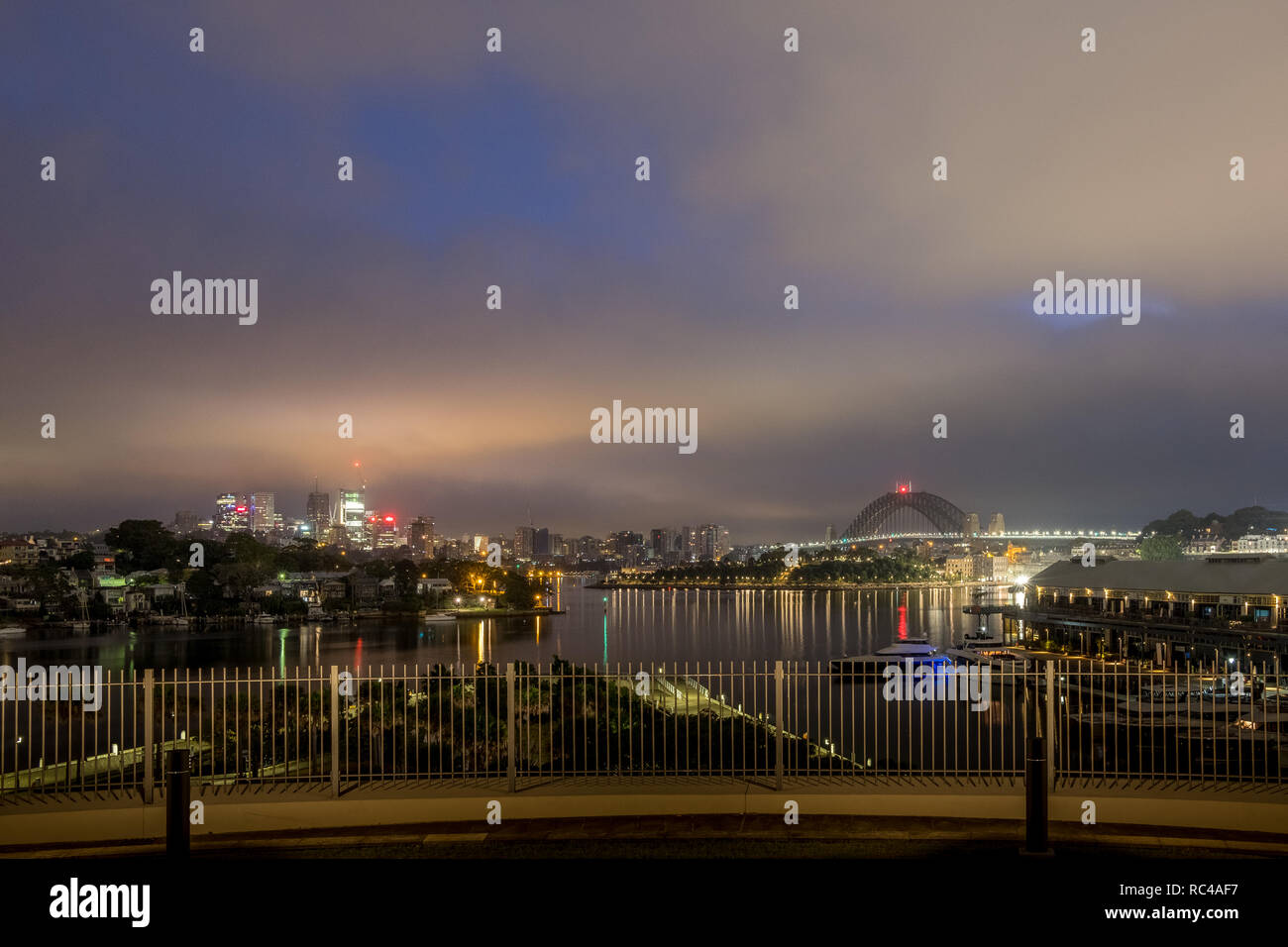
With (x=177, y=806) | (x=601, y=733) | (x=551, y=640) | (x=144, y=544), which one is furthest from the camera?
(x=144, y=544)

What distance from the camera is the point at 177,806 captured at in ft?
22.7

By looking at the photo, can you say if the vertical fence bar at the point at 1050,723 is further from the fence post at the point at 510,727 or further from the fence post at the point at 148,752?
the fence post at the point at 148,752

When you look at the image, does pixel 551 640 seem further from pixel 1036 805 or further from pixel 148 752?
pixel 1036 805

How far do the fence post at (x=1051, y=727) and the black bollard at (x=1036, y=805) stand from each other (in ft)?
2.04

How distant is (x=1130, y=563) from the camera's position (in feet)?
184

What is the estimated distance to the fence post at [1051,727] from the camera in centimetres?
765

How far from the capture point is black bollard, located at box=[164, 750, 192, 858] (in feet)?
22.5

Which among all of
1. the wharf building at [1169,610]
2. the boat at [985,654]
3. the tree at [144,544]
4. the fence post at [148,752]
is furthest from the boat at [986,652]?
the tree at [144,544]

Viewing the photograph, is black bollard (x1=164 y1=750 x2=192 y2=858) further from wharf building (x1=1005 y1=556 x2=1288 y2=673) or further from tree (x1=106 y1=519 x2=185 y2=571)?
tree (x1=106 y1=519 x2=185 y2=571)

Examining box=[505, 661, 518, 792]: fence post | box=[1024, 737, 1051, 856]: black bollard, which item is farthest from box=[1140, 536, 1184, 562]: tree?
box=[505, 661, 518, 792]: fence post

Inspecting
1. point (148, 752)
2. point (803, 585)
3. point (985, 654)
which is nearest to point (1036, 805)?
point (148, 752)

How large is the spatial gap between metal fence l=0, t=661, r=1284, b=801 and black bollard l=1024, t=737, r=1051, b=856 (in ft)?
0.86

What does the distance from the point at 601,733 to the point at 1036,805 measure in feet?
53.5

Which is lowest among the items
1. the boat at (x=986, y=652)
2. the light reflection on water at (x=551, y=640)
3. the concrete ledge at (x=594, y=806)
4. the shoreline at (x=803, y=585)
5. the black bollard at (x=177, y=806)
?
the shoreline at (x=803, y=585)
